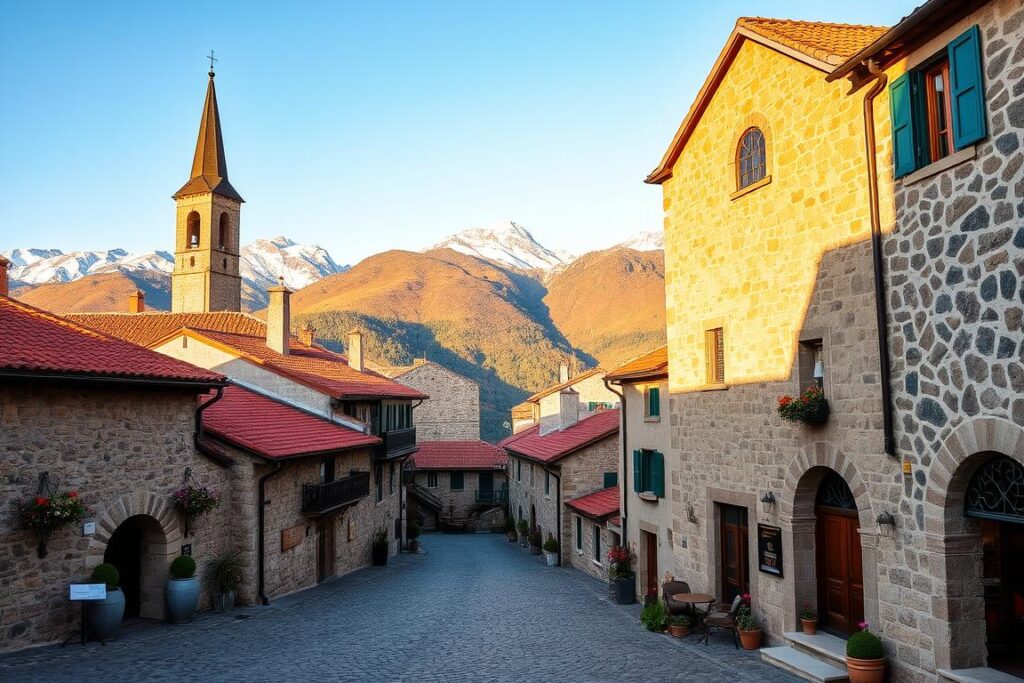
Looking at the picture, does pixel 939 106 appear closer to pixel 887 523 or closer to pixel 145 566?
pixel 887 523

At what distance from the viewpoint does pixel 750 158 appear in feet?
46.7

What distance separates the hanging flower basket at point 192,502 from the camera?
51.2 feet

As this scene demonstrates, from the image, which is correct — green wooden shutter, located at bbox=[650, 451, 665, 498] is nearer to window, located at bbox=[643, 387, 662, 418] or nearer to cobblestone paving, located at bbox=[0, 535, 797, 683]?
window, located at bbox=[643, 387, 662, 418]

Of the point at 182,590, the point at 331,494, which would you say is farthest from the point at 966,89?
the point at 331,494

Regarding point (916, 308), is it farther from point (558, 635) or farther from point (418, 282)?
point (418, 282)

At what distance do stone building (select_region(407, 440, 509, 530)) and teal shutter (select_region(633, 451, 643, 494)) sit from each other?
1154 inches

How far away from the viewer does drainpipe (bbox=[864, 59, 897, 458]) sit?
1041cm

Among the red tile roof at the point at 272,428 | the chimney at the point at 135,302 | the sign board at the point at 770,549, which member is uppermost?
the chimney at the point at 135,302

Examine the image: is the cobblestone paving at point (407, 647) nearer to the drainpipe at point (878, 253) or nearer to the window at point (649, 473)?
the window at point (649, 473)

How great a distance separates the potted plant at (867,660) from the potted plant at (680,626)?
4.59 meters

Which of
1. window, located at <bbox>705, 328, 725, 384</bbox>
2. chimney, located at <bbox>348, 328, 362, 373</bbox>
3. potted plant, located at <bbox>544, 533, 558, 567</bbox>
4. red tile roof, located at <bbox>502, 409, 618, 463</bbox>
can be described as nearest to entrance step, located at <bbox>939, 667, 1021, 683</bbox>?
window, located at <bbox>705, 328, 725, 384</bbox>

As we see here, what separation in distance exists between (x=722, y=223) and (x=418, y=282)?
15125cm

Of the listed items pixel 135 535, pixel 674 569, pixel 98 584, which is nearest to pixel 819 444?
pixel 674 569

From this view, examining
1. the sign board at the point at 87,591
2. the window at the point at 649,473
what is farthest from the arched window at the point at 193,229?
the sign board at the point at 87,591
